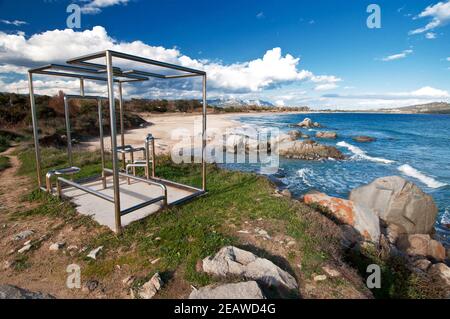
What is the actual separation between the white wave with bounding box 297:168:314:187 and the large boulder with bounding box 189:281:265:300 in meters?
9.66

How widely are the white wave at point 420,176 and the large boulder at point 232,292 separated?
15223mm

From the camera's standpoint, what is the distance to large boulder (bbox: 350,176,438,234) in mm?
7695

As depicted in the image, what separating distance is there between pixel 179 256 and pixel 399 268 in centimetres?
407

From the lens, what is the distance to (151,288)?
305cm

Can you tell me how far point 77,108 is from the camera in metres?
28.6

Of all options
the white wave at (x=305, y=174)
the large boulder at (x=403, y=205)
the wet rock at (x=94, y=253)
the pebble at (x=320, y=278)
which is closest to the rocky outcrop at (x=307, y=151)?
the white wave at (x=305, y=174)

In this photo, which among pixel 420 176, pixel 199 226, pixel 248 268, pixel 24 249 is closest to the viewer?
pixel 248 268

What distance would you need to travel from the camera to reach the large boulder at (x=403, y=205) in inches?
303

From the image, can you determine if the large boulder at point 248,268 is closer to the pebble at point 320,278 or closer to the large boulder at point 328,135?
the pebble at point 320,278

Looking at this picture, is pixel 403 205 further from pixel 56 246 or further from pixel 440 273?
pixel 56 246

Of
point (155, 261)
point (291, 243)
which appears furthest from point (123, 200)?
point (291, 243)

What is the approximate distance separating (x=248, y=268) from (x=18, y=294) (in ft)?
8.86

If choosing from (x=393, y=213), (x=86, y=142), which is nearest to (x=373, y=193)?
(x=393, y=213)
